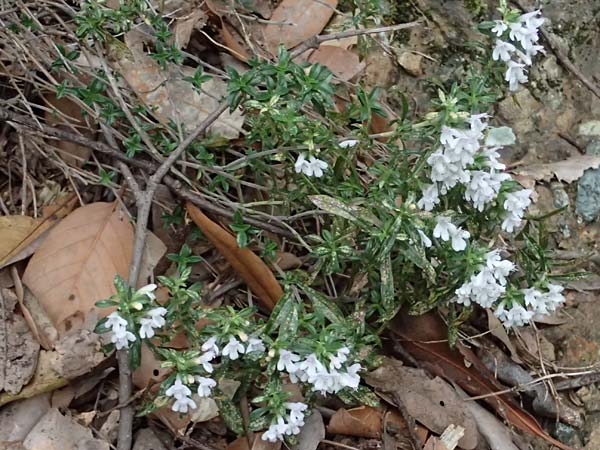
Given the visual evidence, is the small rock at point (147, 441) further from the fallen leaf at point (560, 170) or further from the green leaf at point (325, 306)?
the fallen leaf at point (560, 170)

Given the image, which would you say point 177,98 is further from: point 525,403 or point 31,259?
point 525,403

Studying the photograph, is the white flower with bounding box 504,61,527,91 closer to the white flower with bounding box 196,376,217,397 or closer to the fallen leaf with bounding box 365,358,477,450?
the fallen leaf with bounding box 365,358,477,450

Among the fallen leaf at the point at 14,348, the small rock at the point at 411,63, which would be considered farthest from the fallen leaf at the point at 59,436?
the small rock at the point at 411,63

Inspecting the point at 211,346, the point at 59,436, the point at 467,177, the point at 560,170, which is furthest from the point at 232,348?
the point at 560,170

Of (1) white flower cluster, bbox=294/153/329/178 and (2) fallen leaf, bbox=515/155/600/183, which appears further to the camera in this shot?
(2) fallen leaf, bbox=515/155/600/183

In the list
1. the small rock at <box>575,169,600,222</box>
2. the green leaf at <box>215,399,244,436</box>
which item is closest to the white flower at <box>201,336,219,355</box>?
the green leaf at <box>215,399,244,436</box>

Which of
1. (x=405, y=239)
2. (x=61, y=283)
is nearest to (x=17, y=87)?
(x=61, y=283)
